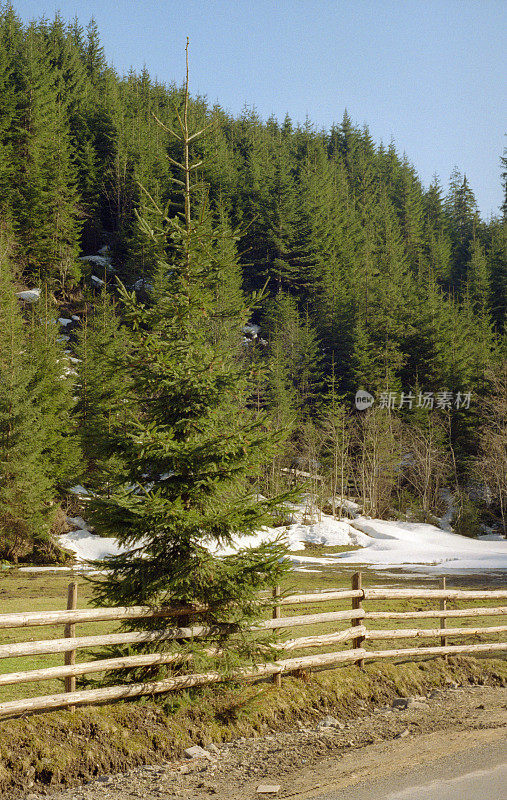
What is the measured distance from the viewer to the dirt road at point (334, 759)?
18.7ft

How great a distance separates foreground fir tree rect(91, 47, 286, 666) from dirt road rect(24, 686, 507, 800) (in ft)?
3.72

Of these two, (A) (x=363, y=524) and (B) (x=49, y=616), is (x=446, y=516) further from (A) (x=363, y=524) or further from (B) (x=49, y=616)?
(B) (x=49, y=616)

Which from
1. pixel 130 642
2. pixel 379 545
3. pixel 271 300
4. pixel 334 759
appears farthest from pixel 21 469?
pixel 271 300

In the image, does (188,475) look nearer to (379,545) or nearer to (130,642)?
(130,642)

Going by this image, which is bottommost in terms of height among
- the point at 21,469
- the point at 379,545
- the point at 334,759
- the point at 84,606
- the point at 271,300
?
the point at 379,545

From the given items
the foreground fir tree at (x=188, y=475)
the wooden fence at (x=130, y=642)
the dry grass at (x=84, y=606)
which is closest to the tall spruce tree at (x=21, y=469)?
the dry grass at (x=84, y=606)

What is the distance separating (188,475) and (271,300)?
61.6m

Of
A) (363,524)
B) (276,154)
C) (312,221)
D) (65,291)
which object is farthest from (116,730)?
(276,154)

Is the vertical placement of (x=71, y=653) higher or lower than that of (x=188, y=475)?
lower

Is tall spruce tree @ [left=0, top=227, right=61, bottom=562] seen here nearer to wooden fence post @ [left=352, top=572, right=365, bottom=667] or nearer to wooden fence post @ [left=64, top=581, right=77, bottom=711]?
wooden fence post @ [left=352, top=572, right=365, bottom=667]

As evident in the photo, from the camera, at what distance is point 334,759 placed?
646cm

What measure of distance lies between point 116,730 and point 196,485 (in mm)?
2649

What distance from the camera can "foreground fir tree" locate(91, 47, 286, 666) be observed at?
24.0 ft

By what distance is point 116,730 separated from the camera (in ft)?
21.5
